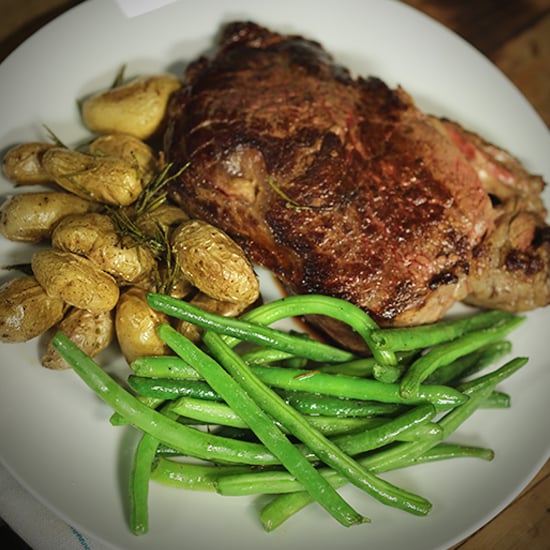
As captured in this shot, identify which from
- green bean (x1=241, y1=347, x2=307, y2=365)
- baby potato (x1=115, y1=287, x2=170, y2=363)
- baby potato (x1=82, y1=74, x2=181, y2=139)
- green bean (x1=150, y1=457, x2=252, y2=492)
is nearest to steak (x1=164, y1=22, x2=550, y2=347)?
baby potato (x1=82, y1=74, x2=181, y2=139)

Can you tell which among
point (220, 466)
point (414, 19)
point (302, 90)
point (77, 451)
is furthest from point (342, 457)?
point (414, 19)

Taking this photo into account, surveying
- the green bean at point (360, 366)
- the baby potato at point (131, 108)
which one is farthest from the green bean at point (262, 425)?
the baby potato at point (131, 108)

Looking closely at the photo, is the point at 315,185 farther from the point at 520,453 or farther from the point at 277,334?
the point at 520,453

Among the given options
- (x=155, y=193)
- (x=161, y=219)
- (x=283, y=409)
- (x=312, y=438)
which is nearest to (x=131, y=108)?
(x=155, y=193)

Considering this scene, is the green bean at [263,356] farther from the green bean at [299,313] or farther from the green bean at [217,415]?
the green bean at [217,415]

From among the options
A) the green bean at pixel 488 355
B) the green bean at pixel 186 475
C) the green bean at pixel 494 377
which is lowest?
the green bean at pixel 488 355

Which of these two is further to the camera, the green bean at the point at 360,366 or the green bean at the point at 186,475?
the green bean at the point at 360,366

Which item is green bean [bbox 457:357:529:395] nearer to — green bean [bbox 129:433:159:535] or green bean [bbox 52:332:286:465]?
green bean [bbox 52:332:286:465]
